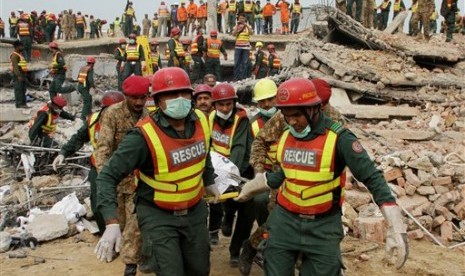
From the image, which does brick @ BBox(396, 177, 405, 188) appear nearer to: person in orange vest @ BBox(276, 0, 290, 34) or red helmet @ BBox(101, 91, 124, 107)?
red helmet @ BBox(101, 91, 124, 107)

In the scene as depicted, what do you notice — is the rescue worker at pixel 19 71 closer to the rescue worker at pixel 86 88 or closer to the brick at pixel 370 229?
the rescue worker at pixel 86 88

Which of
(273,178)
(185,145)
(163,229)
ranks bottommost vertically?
(163,229)

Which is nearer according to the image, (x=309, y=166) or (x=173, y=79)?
(x=309, y=166)

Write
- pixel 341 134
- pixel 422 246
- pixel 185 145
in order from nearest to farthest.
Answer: pixel 341 134 < pixel 185 145 < pixel 422 246

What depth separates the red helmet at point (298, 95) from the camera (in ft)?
11.3

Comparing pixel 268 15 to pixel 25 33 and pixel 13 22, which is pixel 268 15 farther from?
pixel 13 22

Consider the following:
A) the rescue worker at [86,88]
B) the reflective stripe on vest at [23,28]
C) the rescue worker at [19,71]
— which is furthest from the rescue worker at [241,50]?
the reflective stripe on vest at [23,28]

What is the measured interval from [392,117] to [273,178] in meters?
9.91

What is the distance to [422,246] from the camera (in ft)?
20.9

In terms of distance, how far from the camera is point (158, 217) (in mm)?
3639

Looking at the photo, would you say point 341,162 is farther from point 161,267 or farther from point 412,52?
point 412,52

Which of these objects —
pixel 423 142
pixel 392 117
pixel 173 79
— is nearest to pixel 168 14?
pixel 392 117

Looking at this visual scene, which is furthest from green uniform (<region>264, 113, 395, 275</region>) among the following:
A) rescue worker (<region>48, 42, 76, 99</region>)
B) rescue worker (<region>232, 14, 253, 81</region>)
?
rescue worker (<region>232, 14, 253, 81</region>)

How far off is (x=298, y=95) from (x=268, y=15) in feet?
65.2
